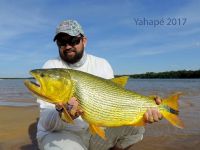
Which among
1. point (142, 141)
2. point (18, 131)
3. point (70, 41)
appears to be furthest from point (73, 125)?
point (18, 131)

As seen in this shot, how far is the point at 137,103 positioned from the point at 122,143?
1272 mm

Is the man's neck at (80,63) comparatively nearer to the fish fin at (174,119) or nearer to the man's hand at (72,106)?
the man's hand at (72,106)

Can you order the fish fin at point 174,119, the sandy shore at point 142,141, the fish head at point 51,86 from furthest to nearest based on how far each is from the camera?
the sandy shore at point 142,141 < the fish fin at point 174,119 < the fish head at point 51,86

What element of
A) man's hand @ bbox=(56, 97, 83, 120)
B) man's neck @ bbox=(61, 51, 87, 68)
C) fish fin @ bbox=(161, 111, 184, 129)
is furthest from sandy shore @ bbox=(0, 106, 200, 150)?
man's hand @ bbox=(56, 97, 83, 120)

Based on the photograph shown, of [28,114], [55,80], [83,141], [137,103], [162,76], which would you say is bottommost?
[162,76]

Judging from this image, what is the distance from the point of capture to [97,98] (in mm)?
4098

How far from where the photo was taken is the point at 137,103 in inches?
169

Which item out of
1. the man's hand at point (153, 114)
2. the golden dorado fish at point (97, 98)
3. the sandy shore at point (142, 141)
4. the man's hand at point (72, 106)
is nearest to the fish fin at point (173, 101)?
the golden dorado fish at point (97, 98)

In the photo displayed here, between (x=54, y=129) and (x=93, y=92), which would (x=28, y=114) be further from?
(x=93, y=92)

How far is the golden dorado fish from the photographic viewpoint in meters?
3.91

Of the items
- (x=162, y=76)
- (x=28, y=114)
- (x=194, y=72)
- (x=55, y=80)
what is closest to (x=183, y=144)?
(x=55, y=80)

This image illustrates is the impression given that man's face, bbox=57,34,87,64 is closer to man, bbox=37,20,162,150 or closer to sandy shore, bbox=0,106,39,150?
man, bbox=37,20,162,150

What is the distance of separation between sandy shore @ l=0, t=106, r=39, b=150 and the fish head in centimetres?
279

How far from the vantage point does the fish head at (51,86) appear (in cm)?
387
